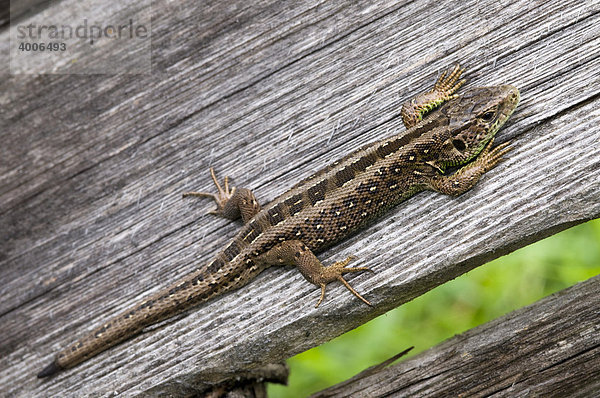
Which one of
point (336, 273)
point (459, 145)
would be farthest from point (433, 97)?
point (336, 273)

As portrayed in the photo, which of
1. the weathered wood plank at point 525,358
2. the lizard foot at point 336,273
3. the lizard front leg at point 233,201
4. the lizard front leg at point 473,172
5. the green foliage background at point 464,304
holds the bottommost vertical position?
the green foliage background at point 464,304

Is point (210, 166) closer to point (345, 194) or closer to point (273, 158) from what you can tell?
point (273, 158)

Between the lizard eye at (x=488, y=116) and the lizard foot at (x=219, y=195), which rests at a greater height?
the lizard foot at (x=219, y=195)

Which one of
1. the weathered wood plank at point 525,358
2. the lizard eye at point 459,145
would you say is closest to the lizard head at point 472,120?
the lizard eye at point 459,145

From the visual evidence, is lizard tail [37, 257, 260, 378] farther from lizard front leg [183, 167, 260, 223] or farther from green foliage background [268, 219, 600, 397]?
green foliage background [268, 219, 600, 397]

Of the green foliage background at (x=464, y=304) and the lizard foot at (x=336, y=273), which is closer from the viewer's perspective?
the lizard foot at (x=336, y=273)

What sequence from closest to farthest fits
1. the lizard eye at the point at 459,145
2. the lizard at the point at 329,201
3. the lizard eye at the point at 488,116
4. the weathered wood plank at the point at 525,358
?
the weathered wood plank at the point at 525,358 → the lizard eye at the point at 488,116 → the lizard at the point at 329,201 → the lizard eye at the point at 459,145

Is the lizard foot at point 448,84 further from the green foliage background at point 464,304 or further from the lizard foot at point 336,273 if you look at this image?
the green foliage background at point 464,304
